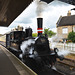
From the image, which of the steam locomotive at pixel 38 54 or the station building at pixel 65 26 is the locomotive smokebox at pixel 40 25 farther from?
the station building at pixel 65 26

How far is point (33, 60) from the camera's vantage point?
5.82 metres

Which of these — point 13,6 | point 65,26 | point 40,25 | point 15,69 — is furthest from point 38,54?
point 65,26

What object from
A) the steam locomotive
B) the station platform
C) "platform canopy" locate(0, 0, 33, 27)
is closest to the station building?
"platform canopy" locate(0, 0, 33, 27)

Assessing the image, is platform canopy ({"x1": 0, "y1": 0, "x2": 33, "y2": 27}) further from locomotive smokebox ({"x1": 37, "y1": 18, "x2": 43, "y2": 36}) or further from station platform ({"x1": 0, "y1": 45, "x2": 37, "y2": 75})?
station platform ({"x1": 0, "y1": 45, "x2": 37, "y2": 75})

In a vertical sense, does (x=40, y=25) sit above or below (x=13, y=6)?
below

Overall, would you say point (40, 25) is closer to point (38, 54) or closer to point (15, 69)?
point (38, 54)

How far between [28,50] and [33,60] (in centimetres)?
75

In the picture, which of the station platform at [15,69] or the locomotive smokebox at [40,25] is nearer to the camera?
the station platform at [15,69]

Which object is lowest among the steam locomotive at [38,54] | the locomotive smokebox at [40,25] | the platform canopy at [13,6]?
the steam locomotive at [38,54]

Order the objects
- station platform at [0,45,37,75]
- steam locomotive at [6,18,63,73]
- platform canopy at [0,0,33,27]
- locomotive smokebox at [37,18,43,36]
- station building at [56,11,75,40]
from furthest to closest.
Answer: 1. station building at [56,11,75,40]
2. locomotive smokebox at [37,18,43,36]
3. steam locomotive at [6,18,63,73]
4. platform canopy at [0,0,33,27]
5. station platform at [0,45,37,75]

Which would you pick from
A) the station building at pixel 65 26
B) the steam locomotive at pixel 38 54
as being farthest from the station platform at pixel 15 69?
the station building at pixel 65 26

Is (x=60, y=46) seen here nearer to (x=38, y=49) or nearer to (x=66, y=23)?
(x=38, y=49)

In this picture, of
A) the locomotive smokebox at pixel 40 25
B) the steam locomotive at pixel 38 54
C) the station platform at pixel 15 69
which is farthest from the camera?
the locomotive smokebox at pixel 40 25

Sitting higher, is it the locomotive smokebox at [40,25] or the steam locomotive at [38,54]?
the locomotive smokebox at [40,25]
